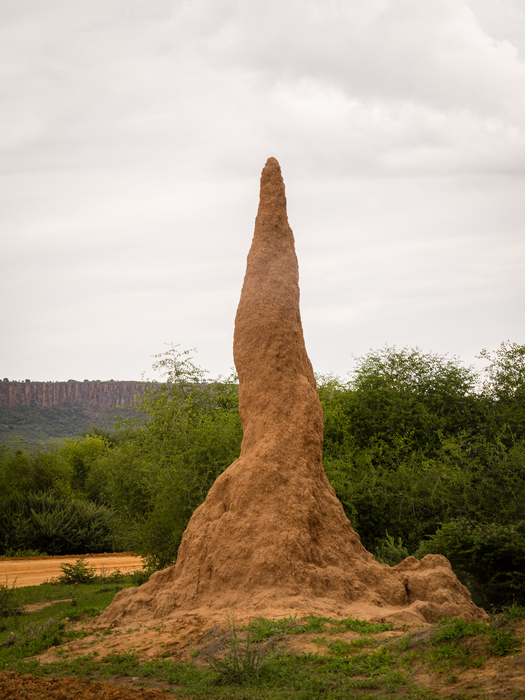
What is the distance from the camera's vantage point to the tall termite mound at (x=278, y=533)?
281 inches

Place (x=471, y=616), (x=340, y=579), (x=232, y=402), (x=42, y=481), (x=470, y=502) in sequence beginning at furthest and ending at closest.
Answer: (x=42, y=481) < (x=232, y=402) < (x=470, y=502) < (x=340, y=579) < (x=471, y=616)

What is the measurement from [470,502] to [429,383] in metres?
8.46

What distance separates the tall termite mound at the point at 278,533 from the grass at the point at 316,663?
0.78 meters

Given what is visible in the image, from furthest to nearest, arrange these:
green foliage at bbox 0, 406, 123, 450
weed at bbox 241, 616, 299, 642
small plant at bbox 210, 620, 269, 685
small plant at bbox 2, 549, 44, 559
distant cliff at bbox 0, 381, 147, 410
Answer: distant cliff at bbox 0, 381, 147, 410
green foliage at bbox 0, 406, 123, 450
small plant at bbox 2, 549, 44, 559
weed at bbox 241, 616, 299, 642
small plant at bbox 210, 620, 269, 685

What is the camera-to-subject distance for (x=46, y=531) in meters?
22.0

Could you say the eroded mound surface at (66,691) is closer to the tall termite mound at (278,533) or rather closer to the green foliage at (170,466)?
the tall termite mound at (278,533)

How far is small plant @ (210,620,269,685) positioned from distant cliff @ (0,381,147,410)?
64469 millimetres

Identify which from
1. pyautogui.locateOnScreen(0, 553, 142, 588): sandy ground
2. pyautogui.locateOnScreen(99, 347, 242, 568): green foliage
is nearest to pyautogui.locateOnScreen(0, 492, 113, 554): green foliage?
pyautogui.locateOnScreen(0, 553, 142, 588): sandy ground

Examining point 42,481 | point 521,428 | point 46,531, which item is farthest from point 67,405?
point 521,428

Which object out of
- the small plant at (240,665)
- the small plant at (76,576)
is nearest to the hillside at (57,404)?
the small plant at (76,576)

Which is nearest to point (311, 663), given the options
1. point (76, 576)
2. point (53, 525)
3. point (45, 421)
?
point (76, 576)

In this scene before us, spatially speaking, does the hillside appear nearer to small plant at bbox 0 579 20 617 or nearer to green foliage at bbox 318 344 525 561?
green foliage at bbox 318 344 525 561

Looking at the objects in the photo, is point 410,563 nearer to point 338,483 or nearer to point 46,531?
point 338,483

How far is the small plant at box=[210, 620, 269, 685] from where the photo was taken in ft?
17.1
